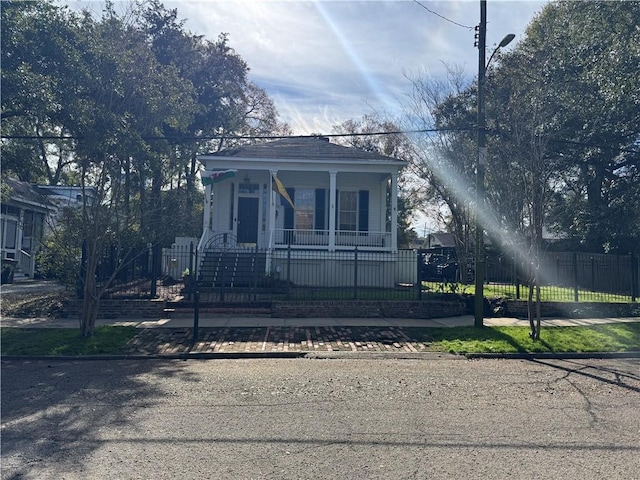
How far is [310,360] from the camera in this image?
31.1 feet

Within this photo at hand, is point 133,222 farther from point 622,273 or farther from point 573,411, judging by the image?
point 622,273

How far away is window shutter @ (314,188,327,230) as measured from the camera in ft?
67.9

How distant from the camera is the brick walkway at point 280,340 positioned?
10273mm

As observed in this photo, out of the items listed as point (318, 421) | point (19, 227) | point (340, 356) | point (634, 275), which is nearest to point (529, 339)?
point (340, 356)

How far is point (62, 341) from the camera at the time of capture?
408 inches

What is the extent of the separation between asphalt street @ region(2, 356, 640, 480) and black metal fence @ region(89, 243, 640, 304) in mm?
5737

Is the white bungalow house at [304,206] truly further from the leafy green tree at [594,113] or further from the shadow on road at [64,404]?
the shadow on road at [64,404]

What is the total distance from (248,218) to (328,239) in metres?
3.52

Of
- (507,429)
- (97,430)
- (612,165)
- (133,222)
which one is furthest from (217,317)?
(612,165)

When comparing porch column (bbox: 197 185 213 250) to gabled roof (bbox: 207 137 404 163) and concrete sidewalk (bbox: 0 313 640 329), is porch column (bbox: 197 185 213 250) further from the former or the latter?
concrete sidewalk (bbox: 0 313 640 329)

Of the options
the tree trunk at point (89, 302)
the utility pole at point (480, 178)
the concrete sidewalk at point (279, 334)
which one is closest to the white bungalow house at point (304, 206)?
the concrete sidewalk at point (279, 334)

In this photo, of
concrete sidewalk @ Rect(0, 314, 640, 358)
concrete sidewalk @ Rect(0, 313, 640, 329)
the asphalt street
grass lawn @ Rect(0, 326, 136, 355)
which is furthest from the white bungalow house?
the asphalt street

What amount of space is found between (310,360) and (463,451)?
15.9 ft

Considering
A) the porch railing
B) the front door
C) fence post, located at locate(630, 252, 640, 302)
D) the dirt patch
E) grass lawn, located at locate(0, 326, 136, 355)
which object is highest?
the front door
